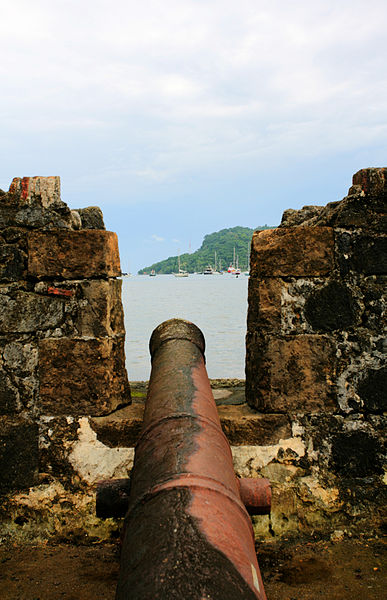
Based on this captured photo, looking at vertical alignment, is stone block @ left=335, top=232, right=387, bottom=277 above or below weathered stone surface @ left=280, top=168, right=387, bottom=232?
below

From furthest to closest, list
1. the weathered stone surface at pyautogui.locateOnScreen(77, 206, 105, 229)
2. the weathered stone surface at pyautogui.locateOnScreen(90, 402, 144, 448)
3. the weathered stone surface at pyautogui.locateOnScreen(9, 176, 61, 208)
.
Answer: the weathered stone surface at pyautogui.locateOnScreen(77, 206, 105, 229)
the weathered stone surface at pyautogui.locateOnScreen(9, 176, 61, 208)
the weathered stone surface at pyautogui.locateOnScreen(90, 402, 144, 448)

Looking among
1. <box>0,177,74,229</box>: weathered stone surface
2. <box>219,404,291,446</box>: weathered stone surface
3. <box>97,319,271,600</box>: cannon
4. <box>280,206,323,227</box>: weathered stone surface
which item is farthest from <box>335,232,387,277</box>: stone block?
<box>0,177,74,229</box>: weathered stone surface

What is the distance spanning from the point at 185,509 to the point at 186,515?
0.08 ft

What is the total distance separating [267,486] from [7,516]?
78.2 inches

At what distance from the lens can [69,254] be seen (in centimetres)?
314

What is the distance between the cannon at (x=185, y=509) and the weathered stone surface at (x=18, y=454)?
136 centimetres

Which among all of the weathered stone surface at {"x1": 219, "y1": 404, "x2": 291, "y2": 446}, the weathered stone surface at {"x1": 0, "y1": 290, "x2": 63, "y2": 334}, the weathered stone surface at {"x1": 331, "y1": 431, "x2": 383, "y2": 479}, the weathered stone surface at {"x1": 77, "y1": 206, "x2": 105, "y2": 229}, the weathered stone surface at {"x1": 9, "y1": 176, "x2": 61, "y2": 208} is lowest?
the weathered stone surface at {"x1": 331, "y1": 431, "x2": 383, "y2": 479}

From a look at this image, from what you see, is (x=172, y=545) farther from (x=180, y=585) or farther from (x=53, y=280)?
(x=53, y=280)

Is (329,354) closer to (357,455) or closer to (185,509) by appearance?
(357,455)

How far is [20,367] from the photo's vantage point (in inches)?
124

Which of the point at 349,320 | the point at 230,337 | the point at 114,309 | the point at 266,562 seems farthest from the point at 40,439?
the point at 230,337

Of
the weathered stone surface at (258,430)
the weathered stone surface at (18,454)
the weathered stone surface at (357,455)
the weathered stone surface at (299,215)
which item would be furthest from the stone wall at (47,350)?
the weathered stone surface at (357,455)

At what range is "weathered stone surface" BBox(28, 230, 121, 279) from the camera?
3.12m

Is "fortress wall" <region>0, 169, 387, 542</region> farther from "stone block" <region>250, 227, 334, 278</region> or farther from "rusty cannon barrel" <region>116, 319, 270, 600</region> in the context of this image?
"rusty cannon barrel" <region>116, 319, 270, 600</region>
